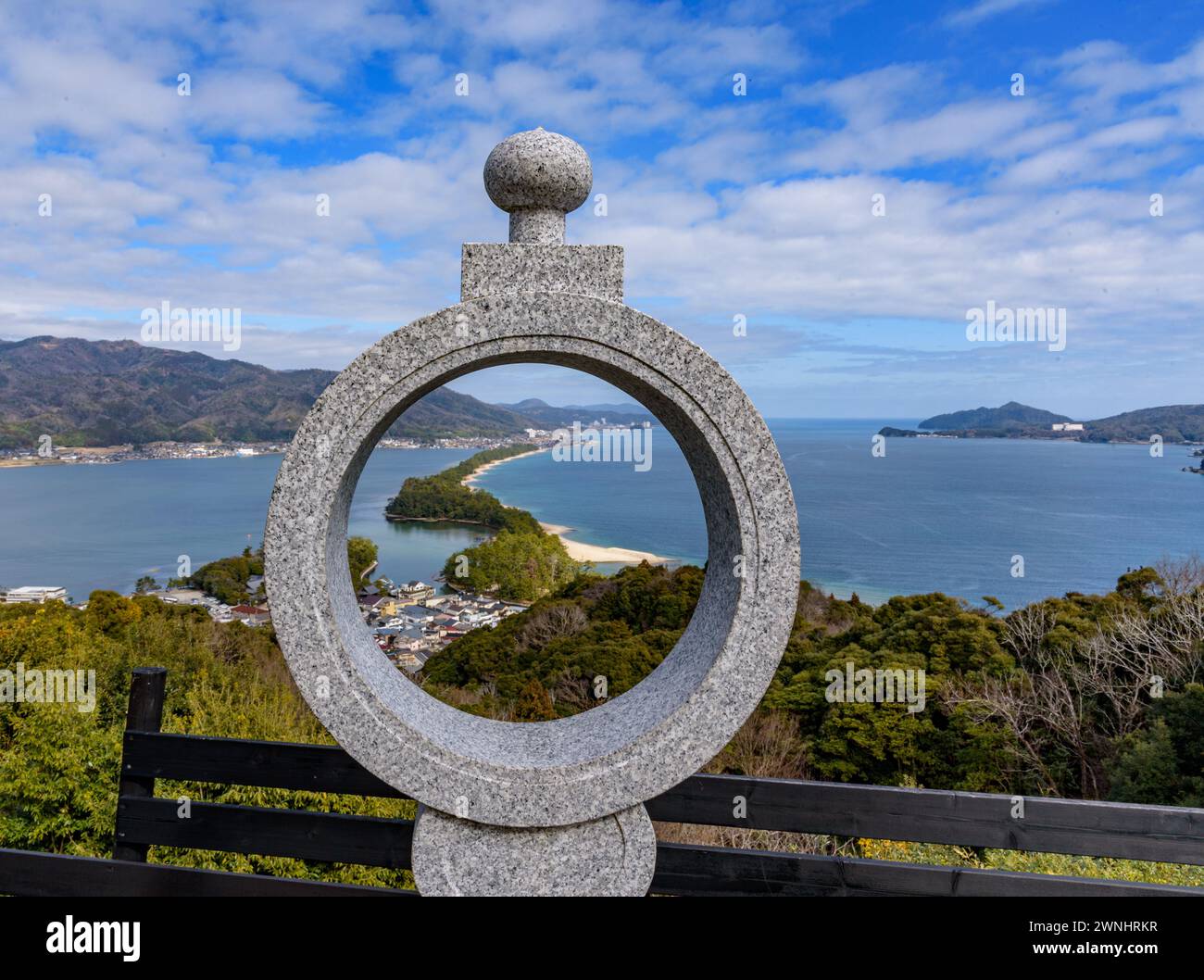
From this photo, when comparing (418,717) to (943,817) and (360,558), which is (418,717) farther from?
(360,558)

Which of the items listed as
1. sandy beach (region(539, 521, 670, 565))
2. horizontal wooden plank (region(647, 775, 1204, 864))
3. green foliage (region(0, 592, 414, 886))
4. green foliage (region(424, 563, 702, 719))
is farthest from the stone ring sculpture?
sandy beach (region(539, 521, 670, 565))

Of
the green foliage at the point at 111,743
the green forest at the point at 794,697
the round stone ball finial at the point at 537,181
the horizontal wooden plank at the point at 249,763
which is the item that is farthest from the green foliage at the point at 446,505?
the round stone ball finial at the point at 537,181

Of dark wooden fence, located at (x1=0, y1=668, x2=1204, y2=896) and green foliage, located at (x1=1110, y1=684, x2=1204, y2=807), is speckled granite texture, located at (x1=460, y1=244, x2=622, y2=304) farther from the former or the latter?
green foliage, located at (x1=1110, y1=684, x2=1204, y2=807)

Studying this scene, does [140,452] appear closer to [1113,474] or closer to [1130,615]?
[1130,615]
